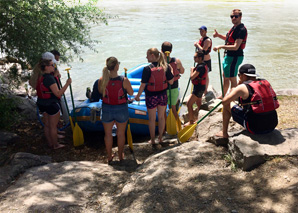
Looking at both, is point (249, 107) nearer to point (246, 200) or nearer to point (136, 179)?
point (246, 200)

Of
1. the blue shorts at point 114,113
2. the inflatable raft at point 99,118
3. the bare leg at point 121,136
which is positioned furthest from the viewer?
the inflatable raft at point 99,118

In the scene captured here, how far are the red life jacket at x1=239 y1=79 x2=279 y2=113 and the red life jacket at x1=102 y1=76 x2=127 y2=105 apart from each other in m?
1.48

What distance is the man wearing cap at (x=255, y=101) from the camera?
329 centimetres

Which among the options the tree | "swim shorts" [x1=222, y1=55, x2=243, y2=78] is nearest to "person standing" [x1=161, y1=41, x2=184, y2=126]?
"swim shorts" [x1=222, y1=55, x2=243, y2=78]

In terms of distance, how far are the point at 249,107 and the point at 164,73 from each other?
1.28 meters

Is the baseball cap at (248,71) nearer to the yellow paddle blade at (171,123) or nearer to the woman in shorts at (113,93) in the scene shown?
the woman in shorts at (113,93)

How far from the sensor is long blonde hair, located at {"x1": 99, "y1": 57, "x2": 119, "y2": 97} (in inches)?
145

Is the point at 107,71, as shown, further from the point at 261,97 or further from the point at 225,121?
the point at 261,97

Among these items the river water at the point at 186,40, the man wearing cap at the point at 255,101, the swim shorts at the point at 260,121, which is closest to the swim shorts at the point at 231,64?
the man wearing cap at the point at 255,101

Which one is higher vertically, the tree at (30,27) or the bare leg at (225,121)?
the tree at (30,27)

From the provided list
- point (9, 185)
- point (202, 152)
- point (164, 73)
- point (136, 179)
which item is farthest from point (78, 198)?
point (164, 73)

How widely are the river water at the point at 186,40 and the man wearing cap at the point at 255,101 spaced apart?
3.53 m

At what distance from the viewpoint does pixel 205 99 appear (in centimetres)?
670

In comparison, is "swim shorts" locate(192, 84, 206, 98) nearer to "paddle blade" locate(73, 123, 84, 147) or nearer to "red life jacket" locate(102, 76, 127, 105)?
"red life jacket" locate(102, 76, 127, 105)
